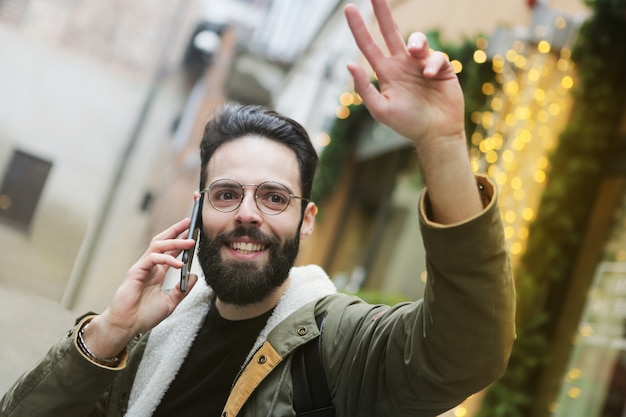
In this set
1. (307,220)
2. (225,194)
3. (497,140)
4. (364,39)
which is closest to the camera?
(364,39)

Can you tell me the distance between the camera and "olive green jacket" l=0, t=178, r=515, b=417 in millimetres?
1349

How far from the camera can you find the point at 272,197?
1.93 m

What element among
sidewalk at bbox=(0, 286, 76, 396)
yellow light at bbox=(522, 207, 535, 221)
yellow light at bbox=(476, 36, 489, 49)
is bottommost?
sidewalk at bbox=(0, 286, 76, 396)

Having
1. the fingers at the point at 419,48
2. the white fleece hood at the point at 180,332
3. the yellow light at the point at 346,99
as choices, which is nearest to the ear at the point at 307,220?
the white fleece hood at the point at 180,332

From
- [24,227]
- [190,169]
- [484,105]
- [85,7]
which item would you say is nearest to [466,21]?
[484,105]

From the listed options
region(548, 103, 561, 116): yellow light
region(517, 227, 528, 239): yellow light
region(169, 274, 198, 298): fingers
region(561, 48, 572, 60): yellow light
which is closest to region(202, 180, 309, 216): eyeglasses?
region(169, 274, 198, 298): fingers

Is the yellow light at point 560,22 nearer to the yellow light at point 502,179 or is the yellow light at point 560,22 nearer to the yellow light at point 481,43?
the yellow light at point 481,43

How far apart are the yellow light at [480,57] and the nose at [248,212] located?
16.2ft

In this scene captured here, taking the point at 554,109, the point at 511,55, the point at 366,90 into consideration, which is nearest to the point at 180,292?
the point at 366,90

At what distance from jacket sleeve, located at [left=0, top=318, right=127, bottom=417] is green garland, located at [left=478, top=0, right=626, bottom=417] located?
3.67 m

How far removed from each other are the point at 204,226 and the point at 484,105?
15.9 feet

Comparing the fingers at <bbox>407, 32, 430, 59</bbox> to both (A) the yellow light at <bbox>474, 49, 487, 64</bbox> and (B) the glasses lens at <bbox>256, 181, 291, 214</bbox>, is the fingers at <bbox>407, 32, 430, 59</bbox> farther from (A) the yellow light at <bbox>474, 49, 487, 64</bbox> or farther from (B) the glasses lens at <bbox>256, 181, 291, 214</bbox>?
(A) the yellow light at <bbox>474, 49, 487, 64</bbox>

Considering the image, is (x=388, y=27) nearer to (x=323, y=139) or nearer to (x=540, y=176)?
(x=540, y=176)

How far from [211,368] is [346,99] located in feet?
27.1
